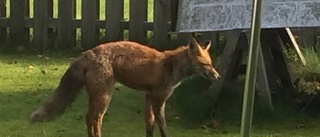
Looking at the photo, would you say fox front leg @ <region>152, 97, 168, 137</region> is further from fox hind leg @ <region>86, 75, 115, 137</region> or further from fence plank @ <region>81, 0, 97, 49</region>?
fence plank @ <region>81, 0, 97, 49</region>

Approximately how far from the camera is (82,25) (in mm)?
10266

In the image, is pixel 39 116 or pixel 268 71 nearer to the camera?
pixel 39 116

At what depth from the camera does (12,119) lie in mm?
6410

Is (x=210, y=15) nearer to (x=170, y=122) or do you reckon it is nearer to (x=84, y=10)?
(x=170, y=122)

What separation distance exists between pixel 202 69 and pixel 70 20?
5153mm

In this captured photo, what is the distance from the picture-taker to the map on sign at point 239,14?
5.82 m

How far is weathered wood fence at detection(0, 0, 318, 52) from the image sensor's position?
10039 millimetres

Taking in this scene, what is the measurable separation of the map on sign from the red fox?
387 mm

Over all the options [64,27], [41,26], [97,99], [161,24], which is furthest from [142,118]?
[41,26]

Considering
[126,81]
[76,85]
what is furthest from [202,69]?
[76,85]

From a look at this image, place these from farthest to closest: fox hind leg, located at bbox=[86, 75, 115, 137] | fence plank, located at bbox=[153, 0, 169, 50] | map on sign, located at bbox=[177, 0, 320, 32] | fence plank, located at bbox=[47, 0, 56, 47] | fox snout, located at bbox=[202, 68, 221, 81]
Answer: fence plank, located at bbox=[47, 0, 56, 47] → fence plank, located at bbox=[153, 0, 169, 50] → map on sign, located at bbox=[177, 0, 320, 32] → fox snout, located at bbox=[202, 68, 221, 81] → fox hind leg, located at bbox=[86, 75, 115, 137]

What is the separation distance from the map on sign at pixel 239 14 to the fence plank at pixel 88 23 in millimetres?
4395

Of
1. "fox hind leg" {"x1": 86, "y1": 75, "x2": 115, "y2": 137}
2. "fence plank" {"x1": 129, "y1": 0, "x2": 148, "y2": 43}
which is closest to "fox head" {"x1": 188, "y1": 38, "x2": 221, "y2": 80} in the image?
"fox hind leg" {"x1": 86, "y1": 75, "x2": 115, "y2": 137}

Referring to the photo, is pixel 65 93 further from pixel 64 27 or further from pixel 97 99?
pixel 64 27
